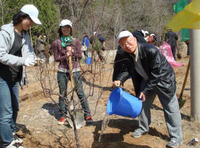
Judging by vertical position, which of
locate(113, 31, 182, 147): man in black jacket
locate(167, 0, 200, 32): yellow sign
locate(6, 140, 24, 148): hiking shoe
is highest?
locate(167, 0, 200, 32): yellow sign

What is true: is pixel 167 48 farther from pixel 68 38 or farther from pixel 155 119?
pixel 68 38

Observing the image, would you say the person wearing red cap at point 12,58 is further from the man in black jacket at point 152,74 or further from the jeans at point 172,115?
the jeans at point 172,115

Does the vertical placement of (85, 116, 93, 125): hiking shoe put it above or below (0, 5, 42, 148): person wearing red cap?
below

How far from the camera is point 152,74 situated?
2637 millimetres

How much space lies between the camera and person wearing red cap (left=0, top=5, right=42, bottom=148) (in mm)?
2420

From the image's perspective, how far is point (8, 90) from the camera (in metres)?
2.60

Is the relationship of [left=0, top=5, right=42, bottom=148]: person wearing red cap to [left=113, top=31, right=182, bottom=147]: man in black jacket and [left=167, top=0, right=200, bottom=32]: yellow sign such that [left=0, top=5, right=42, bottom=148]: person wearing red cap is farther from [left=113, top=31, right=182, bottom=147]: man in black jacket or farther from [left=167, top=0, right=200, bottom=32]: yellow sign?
[left=167, top=0, right=200, bottom=32]: yellow sign

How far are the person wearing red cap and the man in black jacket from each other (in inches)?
39.5

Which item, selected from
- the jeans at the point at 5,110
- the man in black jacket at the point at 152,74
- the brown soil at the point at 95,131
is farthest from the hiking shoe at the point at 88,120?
the jeans at the point at 5,110

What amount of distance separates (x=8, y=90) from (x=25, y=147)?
82 centimetres

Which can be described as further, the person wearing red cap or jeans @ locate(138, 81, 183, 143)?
jeans @ locate(138, 81, 183, 143)

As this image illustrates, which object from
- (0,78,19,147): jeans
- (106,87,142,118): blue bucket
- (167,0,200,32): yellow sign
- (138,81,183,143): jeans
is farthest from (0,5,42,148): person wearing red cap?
(138,81,183,143): jeans

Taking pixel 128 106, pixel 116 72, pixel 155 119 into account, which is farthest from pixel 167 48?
pixel 128 106

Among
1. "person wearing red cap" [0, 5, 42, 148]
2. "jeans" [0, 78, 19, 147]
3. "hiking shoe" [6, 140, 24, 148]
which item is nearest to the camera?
"person wearing red cap" [0, 5, 42, 148]
